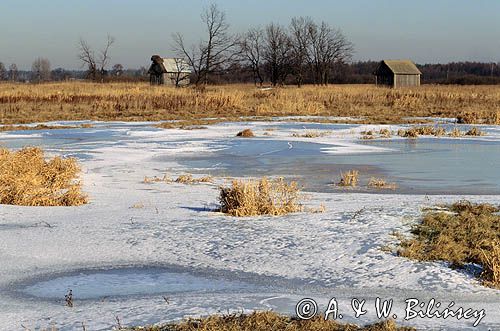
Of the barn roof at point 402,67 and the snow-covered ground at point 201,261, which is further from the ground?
the barn roof at point 402,67

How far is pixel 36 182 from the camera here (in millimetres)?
11328

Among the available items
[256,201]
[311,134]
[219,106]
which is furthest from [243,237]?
Answer: [219,106]

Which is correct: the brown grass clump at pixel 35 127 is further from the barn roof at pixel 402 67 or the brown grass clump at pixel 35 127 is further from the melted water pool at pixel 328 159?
the barn roof at pixel 402 67

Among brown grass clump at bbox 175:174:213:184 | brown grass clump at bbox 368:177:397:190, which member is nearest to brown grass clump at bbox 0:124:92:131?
brown grass clump at bbox 175:174:213:184

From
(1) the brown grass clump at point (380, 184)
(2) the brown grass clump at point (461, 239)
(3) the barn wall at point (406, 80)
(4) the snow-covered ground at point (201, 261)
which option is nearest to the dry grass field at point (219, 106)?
(1) the brown grass clump at point (380, 184)

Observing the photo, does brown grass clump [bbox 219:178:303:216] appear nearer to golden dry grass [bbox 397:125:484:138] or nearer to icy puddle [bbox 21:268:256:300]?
icy puddle [bbox 21:268:256:300]

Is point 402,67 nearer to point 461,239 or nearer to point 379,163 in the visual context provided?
point 379,163

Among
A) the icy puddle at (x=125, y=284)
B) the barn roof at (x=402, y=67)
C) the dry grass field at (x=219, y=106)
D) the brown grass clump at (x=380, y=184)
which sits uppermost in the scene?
the barn roof at (x=402, y=67)

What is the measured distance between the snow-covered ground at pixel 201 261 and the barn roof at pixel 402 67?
88.1 metres

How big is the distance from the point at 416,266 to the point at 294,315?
2141 millimetres

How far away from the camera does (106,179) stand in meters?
14.1

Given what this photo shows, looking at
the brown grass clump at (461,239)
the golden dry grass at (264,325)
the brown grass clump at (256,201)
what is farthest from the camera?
the brown grass clump at (256,201)

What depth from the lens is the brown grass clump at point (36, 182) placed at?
1112 cm

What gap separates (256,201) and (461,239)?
3043 millimetres
